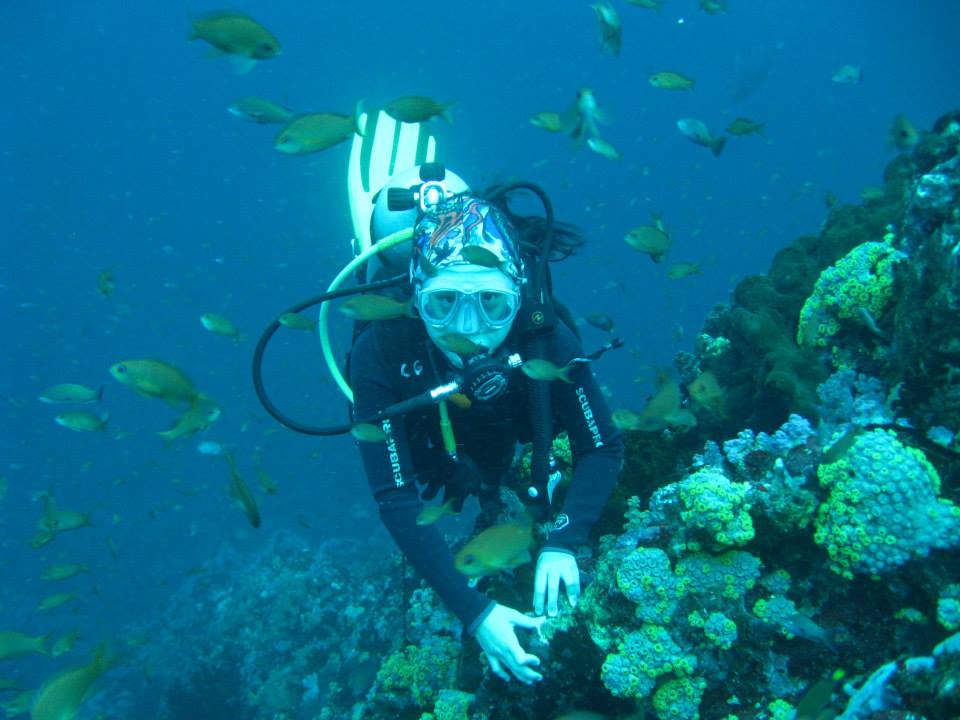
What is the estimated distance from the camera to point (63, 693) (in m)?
3.34

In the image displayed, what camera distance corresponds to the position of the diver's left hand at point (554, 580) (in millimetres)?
2900

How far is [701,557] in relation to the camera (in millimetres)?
2578

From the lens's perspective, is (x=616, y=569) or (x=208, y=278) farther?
(x=208, y=278)

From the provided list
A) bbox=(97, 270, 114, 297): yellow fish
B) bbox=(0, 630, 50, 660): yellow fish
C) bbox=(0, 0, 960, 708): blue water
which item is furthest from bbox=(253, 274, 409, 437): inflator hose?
bbox=(0, 0, 960, 708): blue water

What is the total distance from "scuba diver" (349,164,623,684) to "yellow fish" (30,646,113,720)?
2111 mm

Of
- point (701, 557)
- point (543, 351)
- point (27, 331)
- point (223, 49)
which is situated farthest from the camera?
point (27, 331)

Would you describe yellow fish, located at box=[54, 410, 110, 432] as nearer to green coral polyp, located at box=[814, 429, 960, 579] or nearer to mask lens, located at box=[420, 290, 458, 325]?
mask lens, located at box=[420, 290, 458, 325]

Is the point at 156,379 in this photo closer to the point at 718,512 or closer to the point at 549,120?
the point at 718,512

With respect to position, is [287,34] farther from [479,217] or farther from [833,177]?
[479,217]

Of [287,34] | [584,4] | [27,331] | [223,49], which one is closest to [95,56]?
[287,34]

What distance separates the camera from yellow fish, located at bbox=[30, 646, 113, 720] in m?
3.32

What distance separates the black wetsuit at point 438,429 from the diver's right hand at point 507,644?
0.23m

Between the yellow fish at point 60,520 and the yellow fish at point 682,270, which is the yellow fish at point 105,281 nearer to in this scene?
the yellow fish at point 60,520

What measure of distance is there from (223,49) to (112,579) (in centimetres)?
2250
